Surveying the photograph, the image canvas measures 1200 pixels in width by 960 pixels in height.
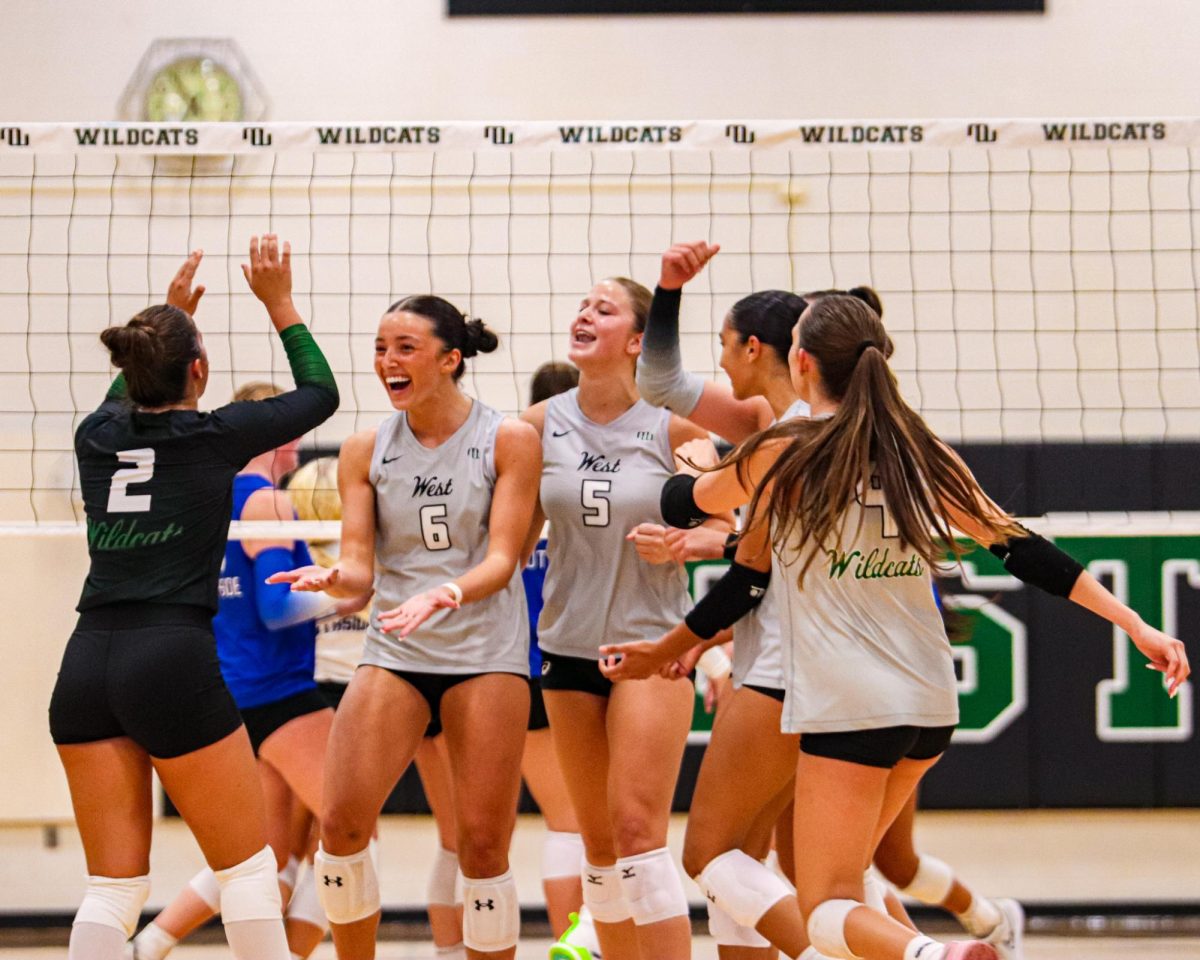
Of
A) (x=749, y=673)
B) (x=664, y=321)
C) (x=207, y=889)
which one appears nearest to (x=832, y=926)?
(x=749, y=673)

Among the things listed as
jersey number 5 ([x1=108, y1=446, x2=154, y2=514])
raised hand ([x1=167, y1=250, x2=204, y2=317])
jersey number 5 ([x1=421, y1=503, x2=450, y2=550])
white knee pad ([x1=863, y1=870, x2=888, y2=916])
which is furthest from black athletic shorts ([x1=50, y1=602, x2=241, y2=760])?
white knee pad ([x1=863, y1=870, x2=888, y2=916])

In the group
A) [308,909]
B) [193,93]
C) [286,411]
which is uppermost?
[193,93]

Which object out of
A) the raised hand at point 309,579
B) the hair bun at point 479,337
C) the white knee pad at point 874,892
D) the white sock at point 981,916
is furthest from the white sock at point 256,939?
the white sock at point 981,916

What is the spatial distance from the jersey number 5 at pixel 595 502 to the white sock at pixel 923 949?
4.86ft

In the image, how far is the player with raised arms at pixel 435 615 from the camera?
3.56 m

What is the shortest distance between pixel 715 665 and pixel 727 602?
3.37ft

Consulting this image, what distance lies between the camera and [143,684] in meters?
3.14

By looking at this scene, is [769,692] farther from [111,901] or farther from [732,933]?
[111,901]

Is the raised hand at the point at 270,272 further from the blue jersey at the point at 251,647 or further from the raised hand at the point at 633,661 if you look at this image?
the raised hand at the point at 633,661

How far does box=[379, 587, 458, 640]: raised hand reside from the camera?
10.6 feet

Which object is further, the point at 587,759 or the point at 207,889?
the point at 207,889

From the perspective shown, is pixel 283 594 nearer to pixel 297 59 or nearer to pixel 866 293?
pixel 866 293

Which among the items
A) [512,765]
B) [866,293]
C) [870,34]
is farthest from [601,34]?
[512,765]

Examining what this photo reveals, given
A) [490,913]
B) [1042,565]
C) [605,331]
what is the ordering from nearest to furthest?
[1042,565] → [490,913] → [605,331]
